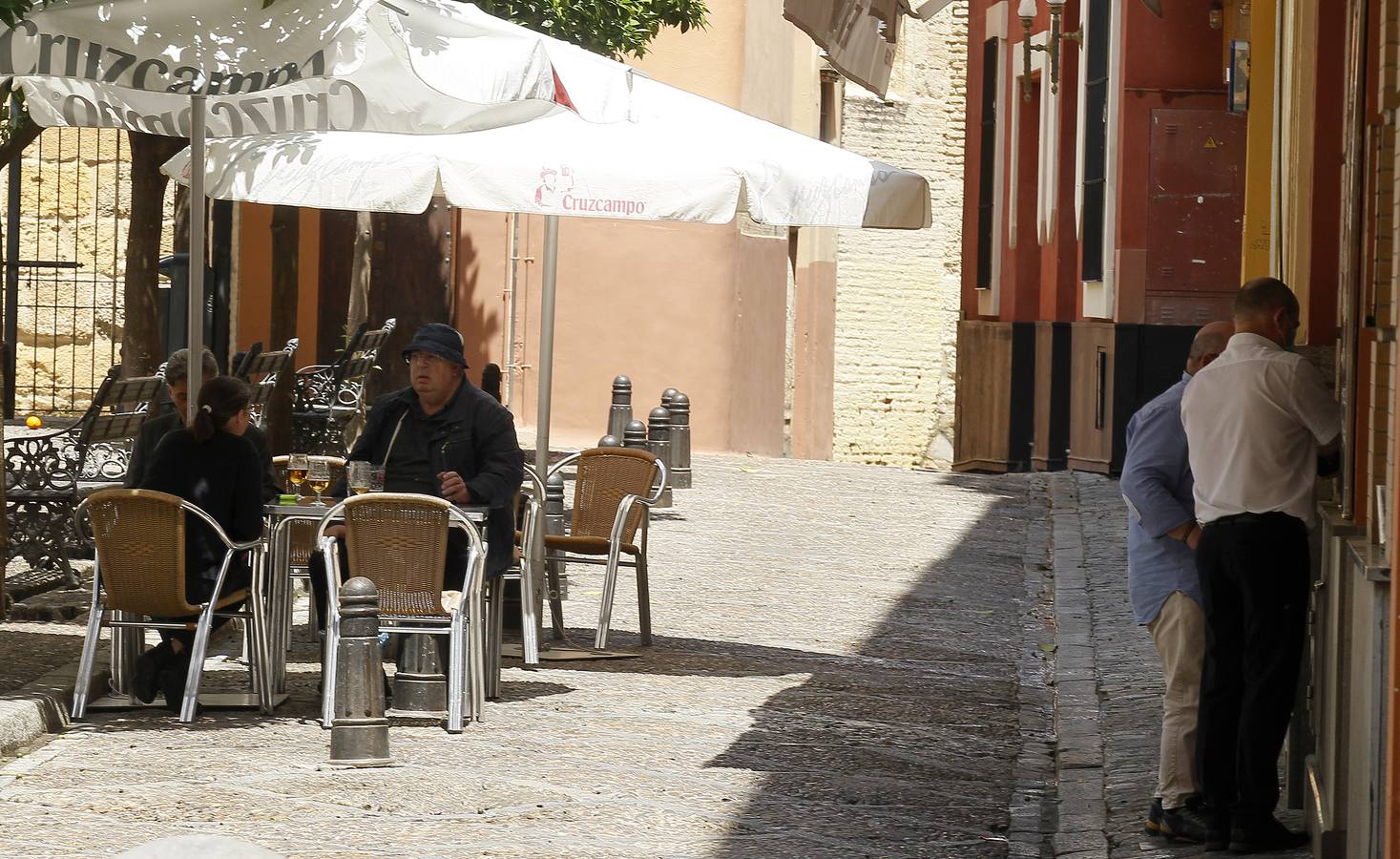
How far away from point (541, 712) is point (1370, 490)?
383cm

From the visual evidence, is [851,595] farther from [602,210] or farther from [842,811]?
[842,811]

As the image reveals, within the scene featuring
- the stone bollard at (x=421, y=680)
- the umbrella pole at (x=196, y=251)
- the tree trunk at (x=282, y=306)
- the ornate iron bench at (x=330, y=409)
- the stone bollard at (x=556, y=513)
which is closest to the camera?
the stone bollard at (x=421, y=680)

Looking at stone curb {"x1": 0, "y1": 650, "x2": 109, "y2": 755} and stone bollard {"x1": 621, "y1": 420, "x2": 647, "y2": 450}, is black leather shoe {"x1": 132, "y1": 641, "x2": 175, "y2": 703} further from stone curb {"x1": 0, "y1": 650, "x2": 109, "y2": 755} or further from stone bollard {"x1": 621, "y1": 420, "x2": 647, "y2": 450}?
stone bollard {"x1": 621, "y1": 420, "x2": 647, "y2": 450}

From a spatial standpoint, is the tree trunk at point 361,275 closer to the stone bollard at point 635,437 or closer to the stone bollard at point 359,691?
the stone bollard at point 635,437

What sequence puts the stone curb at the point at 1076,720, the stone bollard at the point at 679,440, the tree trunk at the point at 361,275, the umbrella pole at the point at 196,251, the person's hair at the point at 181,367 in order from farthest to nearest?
1. the stone bollard at the point at 679,440
2. the tree trunk at the point at 361,275
3. the person's hair at the point at 181,367
4. the umbrella pole at the point at 196,251
5. the stone curb at the point at 1076,720

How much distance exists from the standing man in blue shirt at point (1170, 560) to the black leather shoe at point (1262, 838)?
24 centimetres

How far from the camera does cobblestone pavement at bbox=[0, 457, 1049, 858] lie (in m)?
6.41

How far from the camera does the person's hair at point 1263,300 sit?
632cm

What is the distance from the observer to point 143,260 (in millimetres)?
13422

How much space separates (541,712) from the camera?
8.45m

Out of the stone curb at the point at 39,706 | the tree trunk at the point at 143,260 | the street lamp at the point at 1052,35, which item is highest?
the street lamp at the point at 1052,35

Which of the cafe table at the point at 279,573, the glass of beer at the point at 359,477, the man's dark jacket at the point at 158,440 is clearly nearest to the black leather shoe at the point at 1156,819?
Result: the cafe table at the point at 279,573

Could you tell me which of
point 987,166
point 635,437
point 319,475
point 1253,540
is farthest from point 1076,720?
point 987,166

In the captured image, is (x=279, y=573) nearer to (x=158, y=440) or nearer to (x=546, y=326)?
(x=158, y=440)
